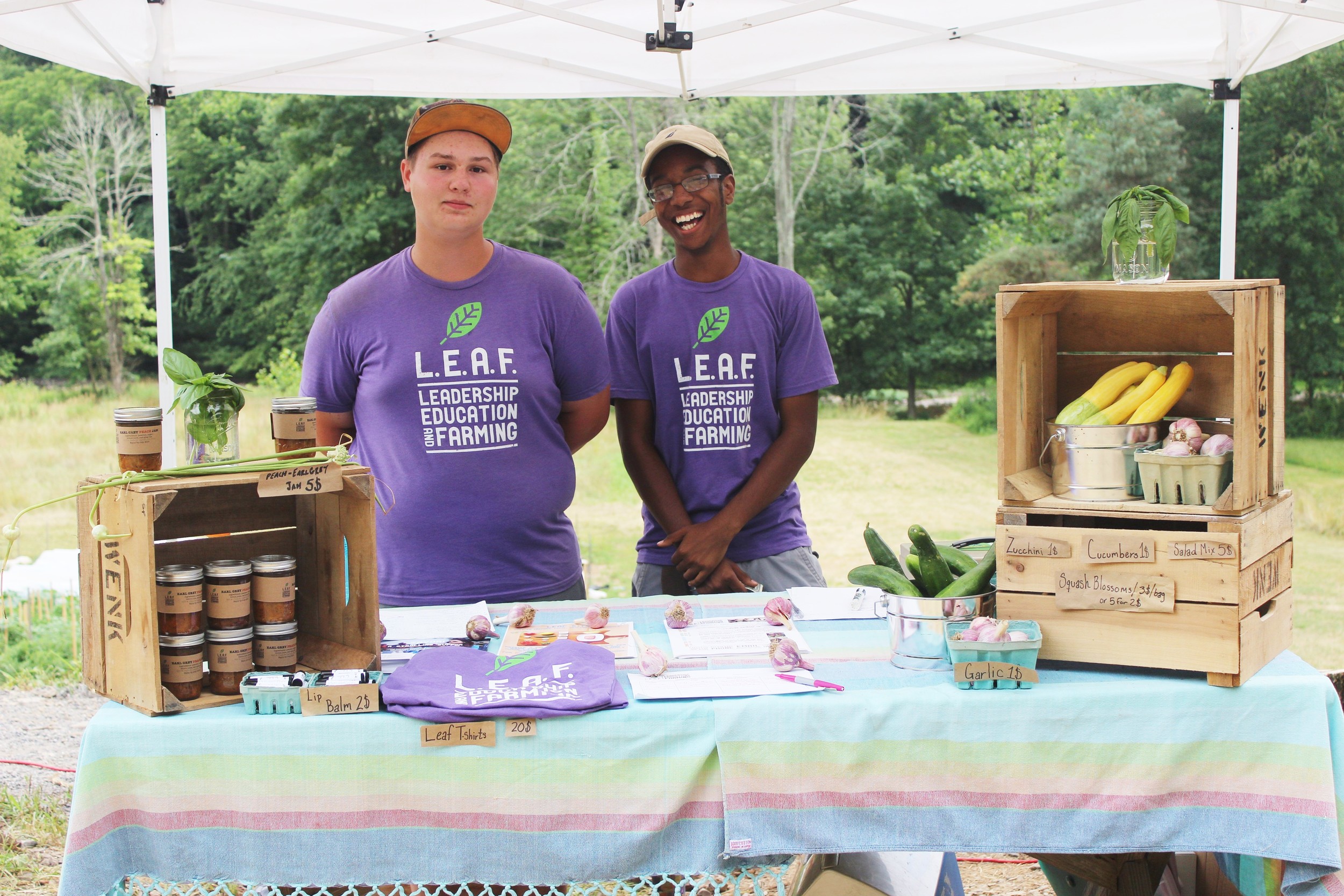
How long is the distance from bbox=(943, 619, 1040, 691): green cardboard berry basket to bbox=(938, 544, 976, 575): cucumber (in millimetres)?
261

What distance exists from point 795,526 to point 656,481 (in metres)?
0.40

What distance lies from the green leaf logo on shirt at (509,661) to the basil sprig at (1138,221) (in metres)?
1.25

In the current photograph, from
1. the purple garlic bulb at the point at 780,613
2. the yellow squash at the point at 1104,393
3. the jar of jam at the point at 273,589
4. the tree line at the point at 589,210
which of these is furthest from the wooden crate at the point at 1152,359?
the tree line at the point at 589,210

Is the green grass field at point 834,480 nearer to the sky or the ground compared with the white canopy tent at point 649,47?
nearer to the ground

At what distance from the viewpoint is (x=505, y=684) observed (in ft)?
6.24

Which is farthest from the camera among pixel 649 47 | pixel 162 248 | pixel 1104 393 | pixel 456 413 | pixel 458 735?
pixel 162 248

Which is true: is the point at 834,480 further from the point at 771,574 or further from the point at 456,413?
the point at 456,413

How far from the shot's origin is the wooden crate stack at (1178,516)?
190 centimetres

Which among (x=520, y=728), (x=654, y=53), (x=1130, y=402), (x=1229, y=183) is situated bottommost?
(x=520, y=728)

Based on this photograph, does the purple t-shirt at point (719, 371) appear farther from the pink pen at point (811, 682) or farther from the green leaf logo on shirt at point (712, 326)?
the pink pen at point (811, 682)

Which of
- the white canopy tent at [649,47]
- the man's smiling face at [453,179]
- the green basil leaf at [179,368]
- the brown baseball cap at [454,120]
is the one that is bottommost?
the green basil leaf at [179,368]

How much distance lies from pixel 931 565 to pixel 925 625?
0.12 metres

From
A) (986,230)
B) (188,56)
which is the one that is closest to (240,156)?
(986,230)

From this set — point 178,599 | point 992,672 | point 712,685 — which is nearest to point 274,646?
point 178,599
